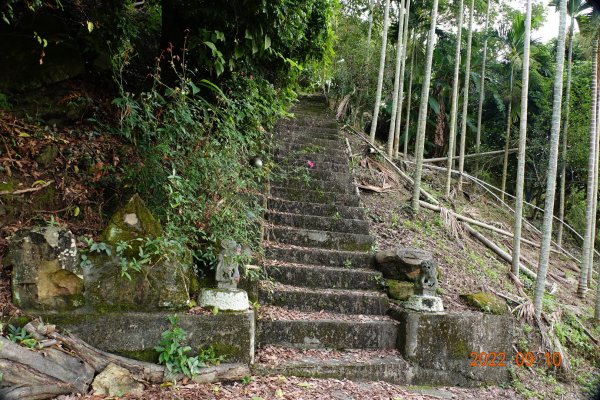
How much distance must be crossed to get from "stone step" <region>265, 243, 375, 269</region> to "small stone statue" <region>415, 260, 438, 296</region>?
83 cm

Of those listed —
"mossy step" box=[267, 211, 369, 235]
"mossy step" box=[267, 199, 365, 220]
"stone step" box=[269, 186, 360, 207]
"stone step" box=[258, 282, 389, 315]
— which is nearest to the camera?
"stone step" box=[258, 282, 389, 315]

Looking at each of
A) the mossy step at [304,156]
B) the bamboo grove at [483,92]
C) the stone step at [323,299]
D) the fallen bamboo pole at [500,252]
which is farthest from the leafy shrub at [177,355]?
the bamboo grove at [483,92]

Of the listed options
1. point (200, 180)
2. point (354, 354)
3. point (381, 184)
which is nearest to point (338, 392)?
point (354, 354)

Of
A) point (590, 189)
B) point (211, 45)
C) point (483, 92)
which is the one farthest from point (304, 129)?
point (483, 92)

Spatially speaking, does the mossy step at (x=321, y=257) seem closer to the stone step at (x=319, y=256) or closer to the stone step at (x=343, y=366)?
the stone step at (x=319, y=256)

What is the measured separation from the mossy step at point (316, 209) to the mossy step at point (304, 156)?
118 cm

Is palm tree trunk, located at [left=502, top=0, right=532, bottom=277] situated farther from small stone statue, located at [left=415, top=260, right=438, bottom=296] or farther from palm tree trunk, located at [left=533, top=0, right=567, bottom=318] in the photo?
small stone statue, located at [left=415, top=260, right=438, bottom=296]

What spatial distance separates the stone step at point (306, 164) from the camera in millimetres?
6277

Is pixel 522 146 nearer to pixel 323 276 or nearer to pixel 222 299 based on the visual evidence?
pixel 323 276

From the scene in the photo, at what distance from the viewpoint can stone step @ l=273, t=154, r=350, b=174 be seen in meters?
6.28

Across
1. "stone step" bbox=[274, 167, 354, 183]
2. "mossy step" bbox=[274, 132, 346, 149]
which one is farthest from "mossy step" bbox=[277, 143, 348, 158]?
"stone step" bbox=[274, 167, 354, 183]

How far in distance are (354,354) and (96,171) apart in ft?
9.63

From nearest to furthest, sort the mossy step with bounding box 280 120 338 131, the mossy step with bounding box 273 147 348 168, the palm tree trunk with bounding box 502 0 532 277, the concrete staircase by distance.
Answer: the concrete staircase, the mossy step with bounding box 273 147 348 168, the palm tree trunk with bounding box 502 0 532 277, the mossy step with bounding box 280 120 338 131

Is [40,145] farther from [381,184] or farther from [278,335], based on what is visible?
[381,184]
